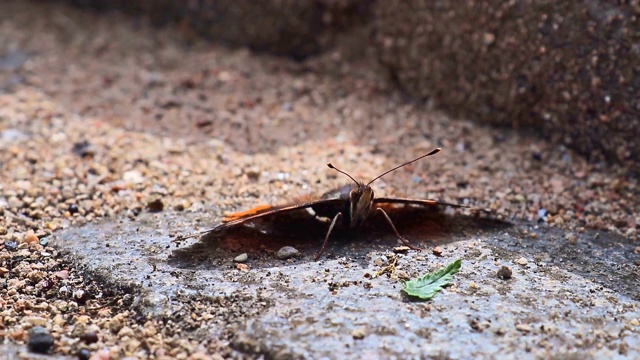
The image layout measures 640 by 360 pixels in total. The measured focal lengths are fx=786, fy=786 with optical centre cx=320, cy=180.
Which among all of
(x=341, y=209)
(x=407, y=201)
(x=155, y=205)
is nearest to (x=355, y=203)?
(x=341, y=209)

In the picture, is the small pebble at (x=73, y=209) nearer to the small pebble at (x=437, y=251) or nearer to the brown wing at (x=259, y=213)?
the brown wing at (x=259, y=213)

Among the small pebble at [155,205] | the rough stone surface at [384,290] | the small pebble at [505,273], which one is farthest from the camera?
the small pebble at [155,205]

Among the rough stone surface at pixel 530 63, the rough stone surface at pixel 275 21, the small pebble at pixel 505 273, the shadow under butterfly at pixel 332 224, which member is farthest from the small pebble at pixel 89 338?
the rough stone surface at pixel 275 21

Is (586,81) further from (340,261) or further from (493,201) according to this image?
(340,261)

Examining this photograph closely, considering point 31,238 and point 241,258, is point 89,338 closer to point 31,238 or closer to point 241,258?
A: point 241,258

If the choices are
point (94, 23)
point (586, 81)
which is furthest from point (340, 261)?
point (94, 23)

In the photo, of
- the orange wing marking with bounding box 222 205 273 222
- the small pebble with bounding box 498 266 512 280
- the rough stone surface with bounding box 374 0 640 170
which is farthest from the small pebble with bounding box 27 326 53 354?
the rough stone surface with bounding box 374 0 640 170

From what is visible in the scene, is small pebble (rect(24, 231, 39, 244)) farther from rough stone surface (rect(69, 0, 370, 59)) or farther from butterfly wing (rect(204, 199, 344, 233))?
rough stone surface (rect(69, 0, 370, 59))
